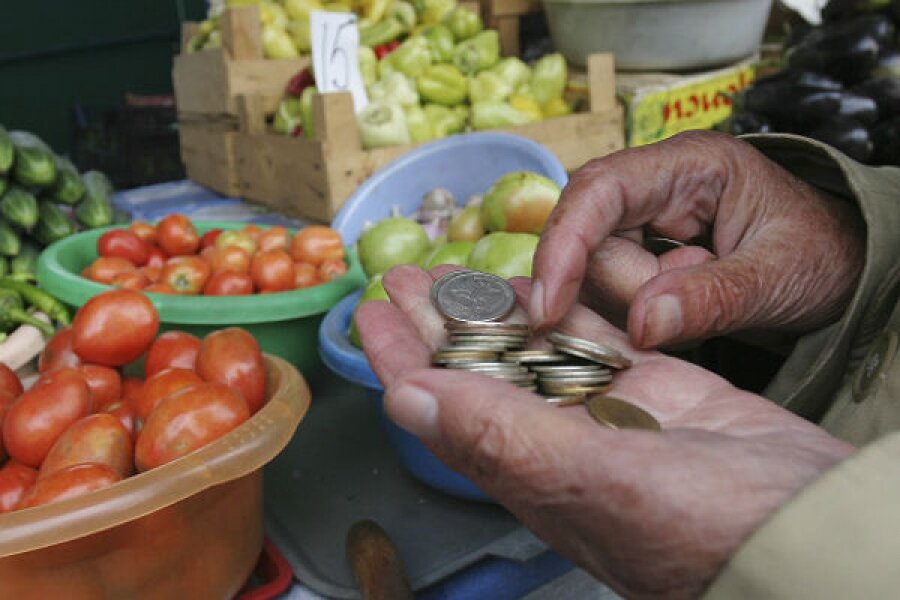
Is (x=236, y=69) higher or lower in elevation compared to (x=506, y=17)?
lower

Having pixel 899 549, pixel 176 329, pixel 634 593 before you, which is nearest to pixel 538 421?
pixel 634 593

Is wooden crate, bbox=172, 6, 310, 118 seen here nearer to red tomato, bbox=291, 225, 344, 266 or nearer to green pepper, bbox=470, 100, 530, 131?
green pepper, bbox=470, 100, 530, 131

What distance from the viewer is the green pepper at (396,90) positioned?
3.05 metres

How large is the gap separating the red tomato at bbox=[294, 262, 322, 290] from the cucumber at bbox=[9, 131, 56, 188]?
1.09 meters

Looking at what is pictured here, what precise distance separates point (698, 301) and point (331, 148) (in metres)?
1.79

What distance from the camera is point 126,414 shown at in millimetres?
1276

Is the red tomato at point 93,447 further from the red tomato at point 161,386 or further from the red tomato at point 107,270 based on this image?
the red tomato at point 107,270

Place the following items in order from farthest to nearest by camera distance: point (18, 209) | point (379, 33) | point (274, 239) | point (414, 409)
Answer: point (379, 33) < point (18, 209) < point (274, 239) < point (414, 409)

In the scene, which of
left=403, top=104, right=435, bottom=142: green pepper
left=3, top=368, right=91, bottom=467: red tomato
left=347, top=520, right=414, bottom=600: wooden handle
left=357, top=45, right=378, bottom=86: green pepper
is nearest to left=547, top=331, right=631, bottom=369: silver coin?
left=347, top=520, right=414, bottom=600: wooden handle

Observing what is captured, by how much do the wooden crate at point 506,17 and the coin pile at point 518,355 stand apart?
3132 mm

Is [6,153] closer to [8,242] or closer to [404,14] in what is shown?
[8,242]

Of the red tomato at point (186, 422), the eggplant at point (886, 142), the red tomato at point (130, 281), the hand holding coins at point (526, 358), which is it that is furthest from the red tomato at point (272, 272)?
the eggplant at point (886, 142)

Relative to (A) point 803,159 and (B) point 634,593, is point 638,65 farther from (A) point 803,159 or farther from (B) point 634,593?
(B) point 634,593

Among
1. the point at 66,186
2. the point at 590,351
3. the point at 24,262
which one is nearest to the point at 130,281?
the point at 24,262
